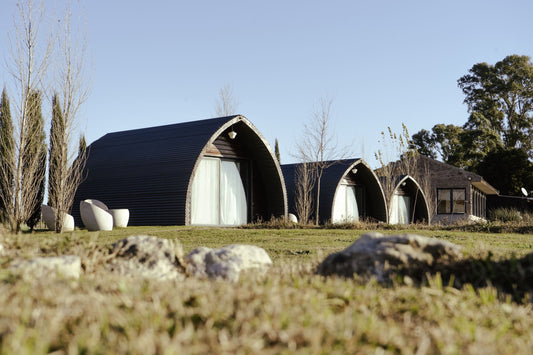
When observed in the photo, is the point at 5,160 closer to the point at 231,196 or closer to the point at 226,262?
the point at 231,196

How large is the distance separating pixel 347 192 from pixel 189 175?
1205 centimetres

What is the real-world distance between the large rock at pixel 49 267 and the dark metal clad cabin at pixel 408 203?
28579 mm

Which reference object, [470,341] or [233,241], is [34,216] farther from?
[470,341]

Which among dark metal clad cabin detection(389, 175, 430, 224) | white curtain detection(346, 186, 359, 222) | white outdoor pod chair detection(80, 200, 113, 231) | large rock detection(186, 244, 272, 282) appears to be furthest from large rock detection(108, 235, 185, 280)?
dark metal clad cabin detection(389, 175, 430, 224)

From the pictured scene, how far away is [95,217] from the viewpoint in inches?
627

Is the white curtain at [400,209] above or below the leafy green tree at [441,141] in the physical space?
below

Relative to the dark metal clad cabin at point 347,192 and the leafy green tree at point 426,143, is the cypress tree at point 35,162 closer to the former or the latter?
the dark metal clad cabin at point 347,192

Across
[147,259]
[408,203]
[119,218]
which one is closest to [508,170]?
[408,203]


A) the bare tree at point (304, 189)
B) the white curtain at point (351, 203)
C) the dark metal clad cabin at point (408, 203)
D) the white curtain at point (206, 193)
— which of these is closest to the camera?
the white curtain at point (206, 193)

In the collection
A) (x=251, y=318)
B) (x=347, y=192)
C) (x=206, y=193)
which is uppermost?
(x=347, y=192)

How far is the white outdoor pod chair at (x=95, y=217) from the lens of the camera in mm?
15922

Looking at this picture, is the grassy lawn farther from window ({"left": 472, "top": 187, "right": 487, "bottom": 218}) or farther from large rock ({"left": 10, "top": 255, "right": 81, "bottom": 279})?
window ({"left": 472, "top": 187, "right": 487, "bottom": 218})

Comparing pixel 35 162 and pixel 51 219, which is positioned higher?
pixel 35 162

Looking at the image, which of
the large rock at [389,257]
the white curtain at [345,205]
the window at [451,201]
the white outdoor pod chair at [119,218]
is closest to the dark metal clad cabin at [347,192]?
the white curtain at [345,205]
